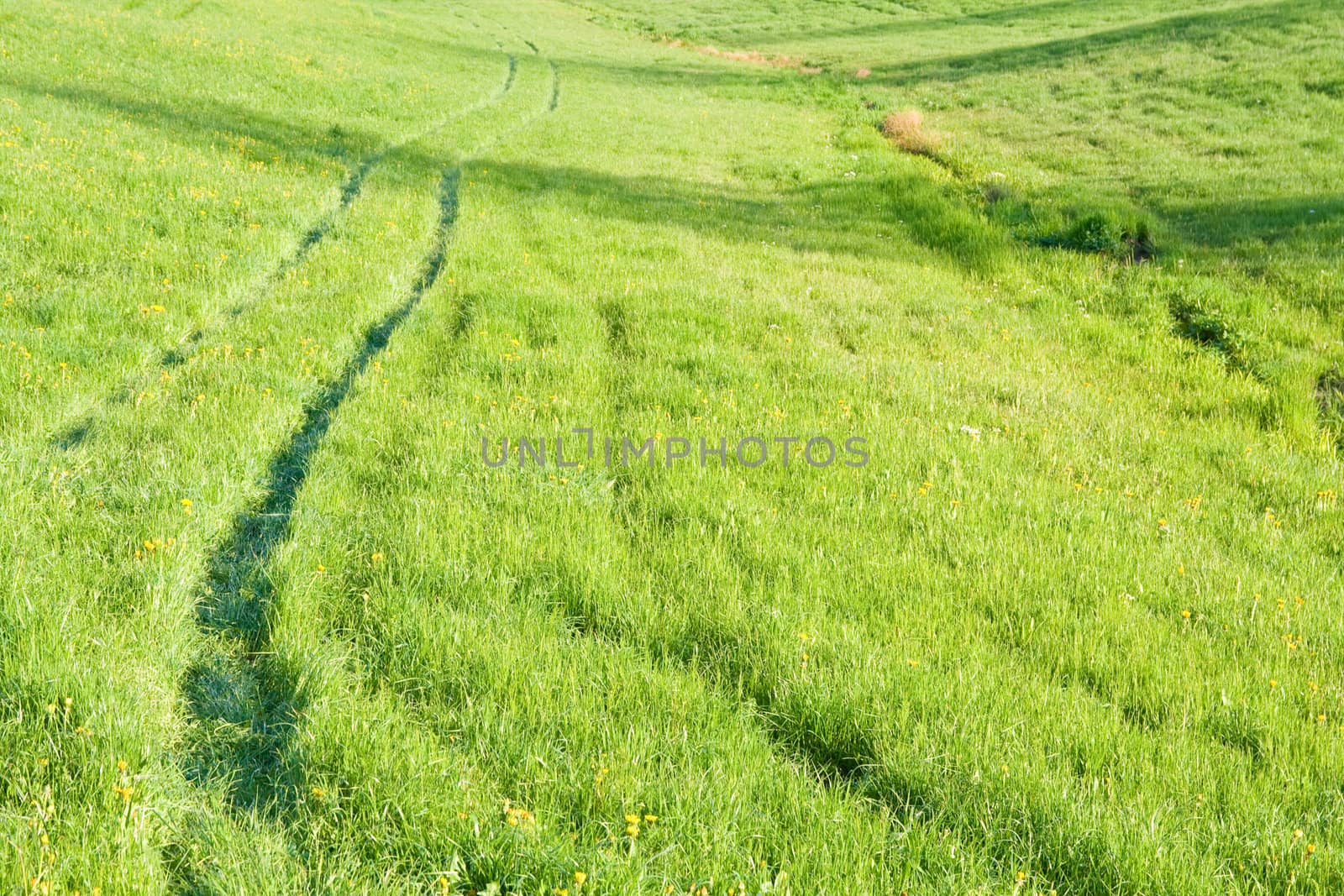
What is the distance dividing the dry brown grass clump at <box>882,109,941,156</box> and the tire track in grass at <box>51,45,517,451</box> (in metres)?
11.7

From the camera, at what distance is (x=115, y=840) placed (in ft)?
9.94

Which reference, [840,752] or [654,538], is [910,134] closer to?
[654,538]

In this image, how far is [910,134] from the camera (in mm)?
22375

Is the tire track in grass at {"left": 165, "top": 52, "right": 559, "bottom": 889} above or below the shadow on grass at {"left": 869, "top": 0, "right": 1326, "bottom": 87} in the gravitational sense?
below

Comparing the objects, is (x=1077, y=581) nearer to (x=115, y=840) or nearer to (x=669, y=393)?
(x=669, y=393)

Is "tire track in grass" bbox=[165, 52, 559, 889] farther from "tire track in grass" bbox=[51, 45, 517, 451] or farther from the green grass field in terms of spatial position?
"tire track in grass" bbox=[51, 45, 517, 451]

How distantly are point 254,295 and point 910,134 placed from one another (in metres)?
17.9

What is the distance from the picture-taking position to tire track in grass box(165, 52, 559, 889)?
3.50 m

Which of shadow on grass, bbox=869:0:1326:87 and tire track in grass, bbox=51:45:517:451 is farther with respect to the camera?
shadow on grass, bbox=869:0:1326:87

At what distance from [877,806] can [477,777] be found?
1.63 m

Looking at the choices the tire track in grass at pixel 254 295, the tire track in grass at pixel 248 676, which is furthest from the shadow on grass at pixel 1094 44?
the tire track in grass at pixel 248 676

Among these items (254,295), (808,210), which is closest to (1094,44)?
(808,210)

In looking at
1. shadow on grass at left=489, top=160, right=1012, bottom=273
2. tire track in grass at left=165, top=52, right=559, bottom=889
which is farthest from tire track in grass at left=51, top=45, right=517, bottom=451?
shadow on grass at left=489, top=160, right=1012, bottom=273

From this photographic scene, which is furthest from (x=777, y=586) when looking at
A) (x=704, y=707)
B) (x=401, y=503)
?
(x=401, y=503)
